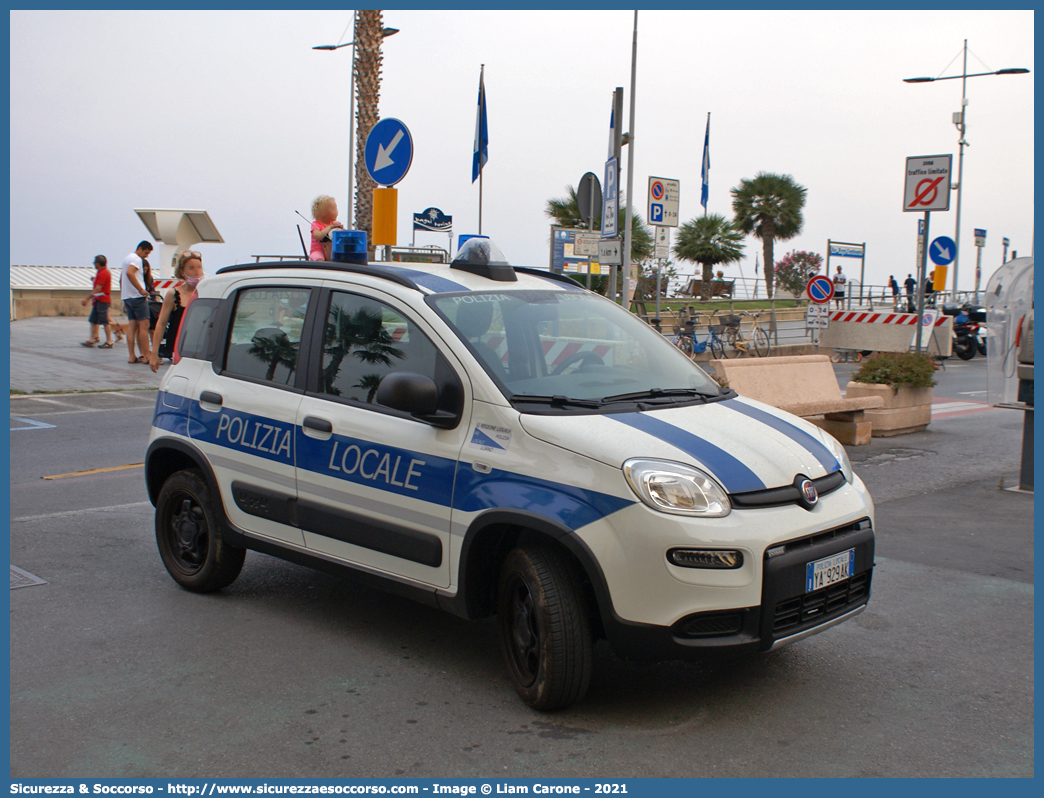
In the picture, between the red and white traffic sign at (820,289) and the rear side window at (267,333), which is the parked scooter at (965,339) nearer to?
the red and white traffic sign at (820,289)

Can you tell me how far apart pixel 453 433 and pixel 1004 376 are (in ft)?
22.9

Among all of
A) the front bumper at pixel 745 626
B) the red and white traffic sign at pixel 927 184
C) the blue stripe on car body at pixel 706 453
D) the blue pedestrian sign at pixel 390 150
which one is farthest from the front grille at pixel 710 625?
the red and white traffic sign at pixel 927 184

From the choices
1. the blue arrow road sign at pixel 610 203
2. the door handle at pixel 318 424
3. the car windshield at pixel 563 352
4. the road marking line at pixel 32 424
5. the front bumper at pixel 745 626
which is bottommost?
the road marking line at pixel 32 424

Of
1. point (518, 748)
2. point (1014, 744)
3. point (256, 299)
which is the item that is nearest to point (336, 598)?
point (256, 299)

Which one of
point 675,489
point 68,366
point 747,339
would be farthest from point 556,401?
point 747,339

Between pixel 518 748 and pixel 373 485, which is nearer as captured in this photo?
pixel 518 748

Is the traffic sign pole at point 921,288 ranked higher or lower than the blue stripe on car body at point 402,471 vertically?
higher

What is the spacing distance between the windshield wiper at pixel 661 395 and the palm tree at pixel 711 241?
146ft

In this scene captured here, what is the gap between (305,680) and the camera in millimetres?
4086

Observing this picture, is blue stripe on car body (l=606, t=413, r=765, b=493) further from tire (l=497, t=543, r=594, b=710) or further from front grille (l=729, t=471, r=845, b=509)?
tire (l=497, t=543, r=594, b=710)

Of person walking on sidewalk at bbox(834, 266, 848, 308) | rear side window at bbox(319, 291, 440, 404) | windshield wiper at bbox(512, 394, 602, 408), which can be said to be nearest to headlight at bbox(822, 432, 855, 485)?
windshield wiper at bbox(512, 394, 602, 408)

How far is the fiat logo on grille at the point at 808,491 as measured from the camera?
3.75m

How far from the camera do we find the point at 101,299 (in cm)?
1911

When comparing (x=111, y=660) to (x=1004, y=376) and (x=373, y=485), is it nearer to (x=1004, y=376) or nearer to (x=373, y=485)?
(x=373, y=485)
